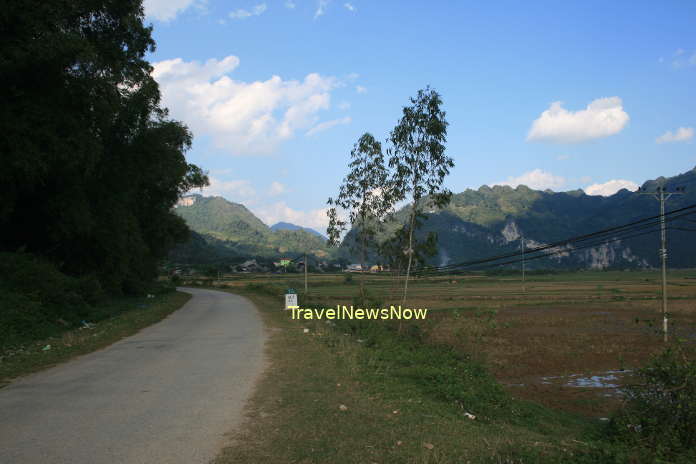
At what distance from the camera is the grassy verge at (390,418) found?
504 centimetres

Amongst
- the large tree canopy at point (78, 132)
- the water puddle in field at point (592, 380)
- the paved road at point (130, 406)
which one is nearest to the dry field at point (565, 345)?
the water puddle in field at point (592, 380)

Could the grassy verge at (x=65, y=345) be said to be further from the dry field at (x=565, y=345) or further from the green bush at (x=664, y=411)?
the dry field at (x=565, y=345)

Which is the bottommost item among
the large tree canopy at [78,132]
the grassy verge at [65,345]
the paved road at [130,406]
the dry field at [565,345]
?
the dry field at [565,345]

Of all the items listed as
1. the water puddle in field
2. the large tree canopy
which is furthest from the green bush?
the large tree canopy

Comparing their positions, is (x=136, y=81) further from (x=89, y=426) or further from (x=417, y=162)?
(x=89, y=426)

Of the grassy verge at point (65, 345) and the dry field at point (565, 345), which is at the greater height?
the grassy verge at point (65, 345)

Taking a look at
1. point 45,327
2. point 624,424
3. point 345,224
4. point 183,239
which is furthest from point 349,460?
point 183,239

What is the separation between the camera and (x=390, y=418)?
6328 mm

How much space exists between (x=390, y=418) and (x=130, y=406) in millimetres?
3700

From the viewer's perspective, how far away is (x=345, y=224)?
23422 mm

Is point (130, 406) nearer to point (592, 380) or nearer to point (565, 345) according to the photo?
point (592, 380)

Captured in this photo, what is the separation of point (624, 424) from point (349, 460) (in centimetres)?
406

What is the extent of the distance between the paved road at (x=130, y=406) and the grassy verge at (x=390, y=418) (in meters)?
0.49

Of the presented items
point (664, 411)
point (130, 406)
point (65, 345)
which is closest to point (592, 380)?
point (664, 411)
